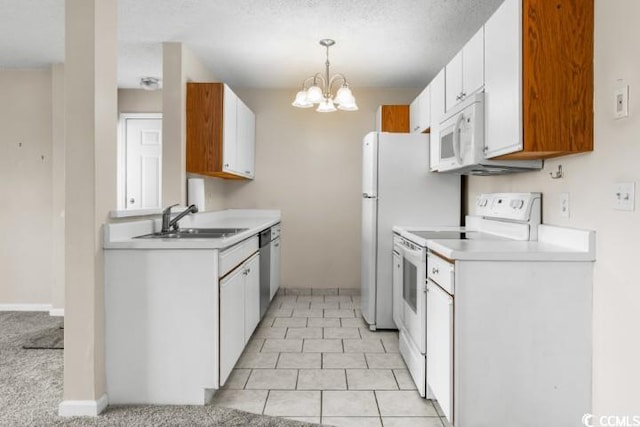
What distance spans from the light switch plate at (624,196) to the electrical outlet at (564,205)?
35 centimetres

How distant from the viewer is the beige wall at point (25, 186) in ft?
14.6

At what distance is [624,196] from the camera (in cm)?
176

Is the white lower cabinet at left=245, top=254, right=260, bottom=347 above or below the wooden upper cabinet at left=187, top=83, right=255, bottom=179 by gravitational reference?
below

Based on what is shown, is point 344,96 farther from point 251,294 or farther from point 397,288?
point 251,294

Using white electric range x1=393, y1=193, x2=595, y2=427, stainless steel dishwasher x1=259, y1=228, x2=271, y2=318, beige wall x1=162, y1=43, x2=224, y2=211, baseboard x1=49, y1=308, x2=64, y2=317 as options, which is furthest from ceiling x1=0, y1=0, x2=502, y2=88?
baseboard x1=49, y1=308, x2=64, y2=317

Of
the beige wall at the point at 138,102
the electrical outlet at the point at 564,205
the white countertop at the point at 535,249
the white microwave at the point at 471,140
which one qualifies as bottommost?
the white countertop at the point at 535,249

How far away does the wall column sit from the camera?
2.21 metres

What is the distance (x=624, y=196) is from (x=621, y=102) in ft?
1.24

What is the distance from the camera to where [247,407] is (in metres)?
2.36

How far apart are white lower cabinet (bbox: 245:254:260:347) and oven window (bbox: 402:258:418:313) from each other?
1088mm

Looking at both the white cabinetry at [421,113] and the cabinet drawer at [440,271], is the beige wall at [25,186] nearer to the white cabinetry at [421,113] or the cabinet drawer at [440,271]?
the white cabinetry at [421,113]

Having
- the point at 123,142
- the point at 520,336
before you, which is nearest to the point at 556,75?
the point at 520,336

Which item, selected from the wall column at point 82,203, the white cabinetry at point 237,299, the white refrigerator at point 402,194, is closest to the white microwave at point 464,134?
the white refrigerator at point 402,194

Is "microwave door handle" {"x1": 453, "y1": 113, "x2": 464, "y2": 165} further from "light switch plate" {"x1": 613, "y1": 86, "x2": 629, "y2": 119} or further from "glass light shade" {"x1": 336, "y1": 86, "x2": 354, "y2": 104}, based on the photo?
"glass light shade" {"x1": 336, "y1": 86, "x2": 354, "y2": 104}
